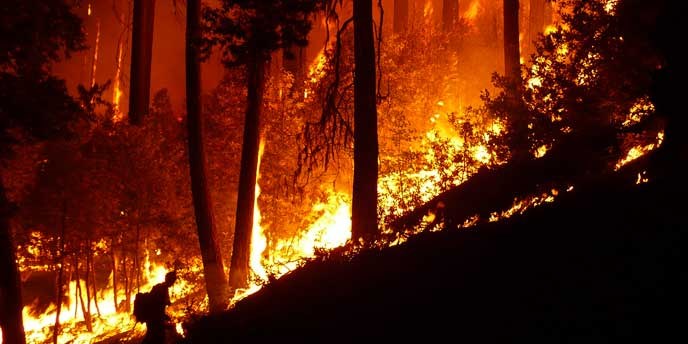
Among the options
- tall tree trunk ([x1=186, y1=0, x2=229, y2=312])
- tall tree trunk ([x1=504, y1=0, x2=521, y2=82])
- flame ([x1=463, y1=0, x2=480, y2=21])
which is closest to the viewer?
tall tree trunk ([x1=186, y1=0, x2=229, y2=312])

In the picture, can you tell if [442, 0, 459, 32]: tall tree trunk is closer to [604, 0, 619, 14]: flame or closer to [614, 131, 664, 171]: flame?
[604, 0, 619, 14]: flame

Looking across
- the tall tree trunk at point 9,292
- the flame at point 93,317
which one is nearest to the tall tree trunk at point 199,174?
the flame at point 93,317

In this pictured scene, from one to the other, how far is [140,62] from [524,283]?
748 inches

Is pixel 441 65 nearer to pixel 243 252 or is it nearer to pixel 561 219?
pixel 243 252

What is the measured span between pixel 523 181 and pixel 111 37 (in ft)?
144

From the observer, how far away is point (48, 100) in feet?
34.0

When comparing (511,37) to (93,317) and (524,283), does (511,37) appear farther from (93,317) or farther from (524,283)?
(93,317)

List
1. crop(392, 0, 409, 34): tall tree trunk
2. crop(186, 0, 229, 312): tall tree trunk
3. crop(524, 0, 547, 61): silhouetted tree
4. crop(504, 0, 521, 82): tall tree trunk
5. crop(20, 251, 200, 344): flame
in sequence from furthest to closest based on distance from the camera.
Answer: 1. crop(524, 0, 547, 61): silhouetted tree
2. crop(392, 0, 409, 34): tall tree trunk
3. crop(20, 251, 200, 344): flame
4. crop(504, 0, 521, 82): tall tree trunk
5. crop(186, 0, 229, 312): tall tree trunk

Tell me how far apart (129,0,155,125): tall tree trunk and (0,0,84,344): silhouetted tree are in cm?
836

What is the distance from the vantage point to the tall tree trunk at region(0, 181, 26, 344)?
34.1 ft

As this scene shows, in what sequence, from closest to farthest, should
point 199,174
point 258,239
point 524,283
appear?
1. point 524,283
2. point 199,174
3. point 258,239

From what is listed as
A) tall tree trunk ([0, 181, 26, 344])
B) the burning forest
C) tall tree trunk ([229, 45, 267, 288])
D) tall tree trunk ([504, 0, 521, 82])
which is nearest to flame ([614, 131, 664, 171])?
the burning forest

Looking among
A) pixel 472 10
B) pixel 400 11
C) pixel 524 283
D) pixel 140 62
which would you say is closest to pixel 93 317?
pixel 140 62

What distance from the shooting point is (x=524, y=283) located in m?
4.46
